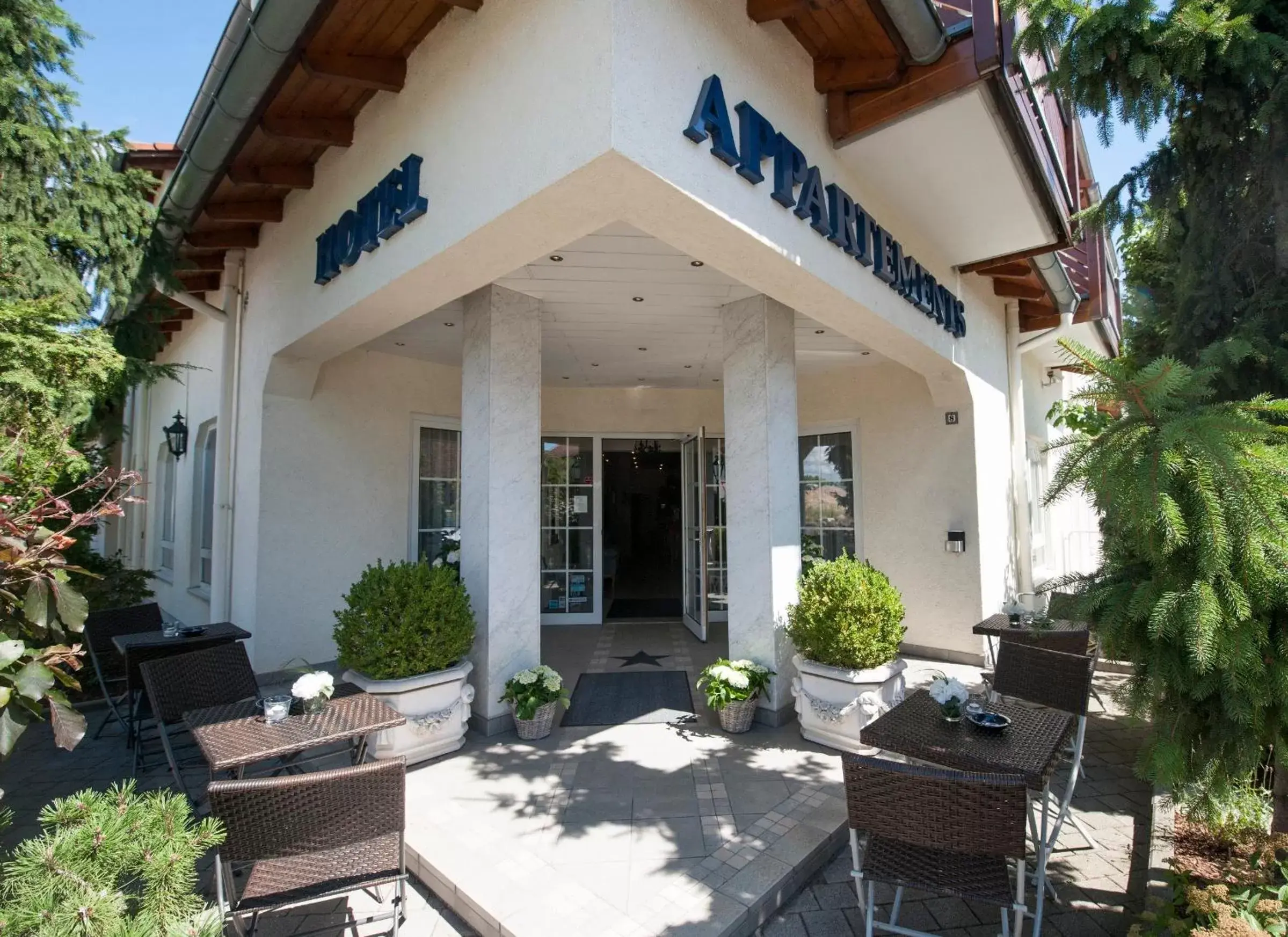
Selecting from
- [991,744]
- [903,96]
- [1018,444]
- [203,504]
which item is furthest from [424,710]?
[1018,444]

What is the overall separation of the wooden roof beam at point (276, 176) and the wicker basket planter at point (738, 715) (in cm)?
479

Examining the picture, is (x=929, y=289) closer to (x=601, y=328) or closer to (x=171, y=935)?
(x=601, y=328)

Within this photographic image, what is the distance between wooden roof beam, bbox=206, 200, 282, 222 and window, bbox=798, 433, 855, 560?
19.1ft

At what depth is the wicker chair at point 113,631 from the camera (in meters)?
4.32

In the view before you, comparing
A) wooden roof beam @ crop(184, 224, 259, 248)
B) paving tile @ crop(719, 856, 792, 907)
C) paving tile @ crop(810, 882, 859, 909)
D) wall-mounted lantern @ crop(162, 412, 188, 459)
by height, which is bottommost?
paving tile @ crop(810, 882, 859, 909)

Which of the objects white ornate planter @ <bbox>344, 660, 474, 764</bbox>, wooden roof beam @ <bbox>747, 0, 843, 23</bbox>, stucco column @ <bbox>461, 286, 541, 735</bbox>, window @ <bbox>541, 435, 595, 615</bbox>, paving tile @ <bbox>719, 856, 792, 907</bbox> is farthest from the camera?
window @ <bbox>541, 435, 595, 615</bbox>

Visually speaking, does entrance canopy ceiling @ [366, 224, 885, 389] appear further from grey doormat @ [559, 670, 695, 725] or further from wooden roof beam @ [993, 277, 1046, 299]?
grey doormat @ [559, 670, 695, 725]

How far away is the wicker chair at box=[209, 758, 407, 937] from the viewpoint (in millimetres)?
1849

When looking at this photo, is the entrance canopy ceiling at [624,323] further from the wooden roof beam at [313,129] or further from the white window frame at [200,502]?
the white window frame at [200,502]

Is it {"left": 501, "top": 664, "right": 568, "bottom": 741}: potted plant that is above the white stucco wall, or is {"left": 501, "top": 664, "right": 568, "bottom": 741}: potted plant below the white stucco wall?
below

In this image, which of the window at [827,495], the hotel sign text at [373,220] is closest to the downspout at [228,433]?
the hotel sign text at [373,220]

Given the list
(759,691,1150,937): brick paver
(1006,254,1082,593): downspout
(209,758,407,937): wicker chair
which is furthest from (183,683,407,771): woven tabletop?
(1006,254,1082,593): downspout

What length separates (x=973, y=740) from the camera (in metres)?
2.50

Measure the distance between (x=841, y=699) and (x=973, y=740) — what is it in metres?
1.34
